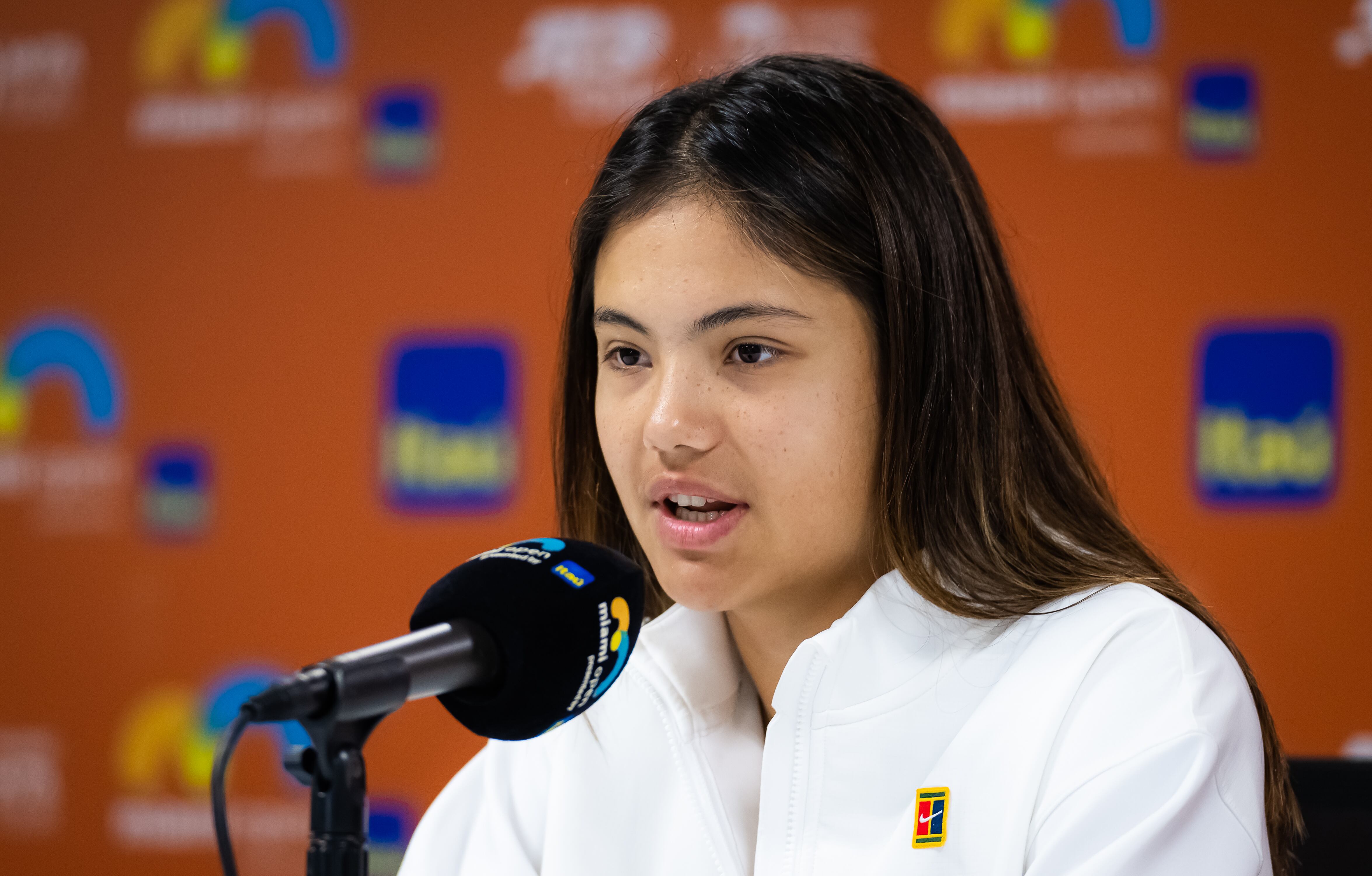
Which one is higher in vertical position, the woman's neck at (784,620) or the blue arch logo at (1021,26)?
the blue arch logo at (1021,26)

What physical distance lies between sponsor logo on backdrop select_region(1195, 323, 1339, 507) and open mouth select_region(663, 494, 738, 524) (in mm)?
1560

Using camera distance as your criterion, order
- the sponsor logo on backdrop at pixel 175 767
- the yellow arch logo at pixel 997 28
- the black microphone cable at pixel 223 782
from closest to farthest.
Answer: the black microphone cable at pixel 223 782
the yellow arch logo at pixel 997 28
the sponsor logo on backdrop at pixel 175 767

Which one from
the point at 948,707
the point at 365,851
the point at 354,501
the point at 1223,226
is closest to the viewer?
the point at 365,851

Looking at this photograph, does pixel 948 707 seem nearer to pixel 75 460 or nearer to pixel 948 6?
pixel 948 6

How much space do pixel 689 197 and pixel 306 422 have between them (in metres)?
1.76

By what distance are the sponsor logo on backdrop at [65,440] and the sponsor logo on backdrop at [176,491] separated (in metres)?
0.06

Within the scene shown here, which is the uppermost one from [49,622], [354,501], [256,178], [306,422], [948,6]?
[948,6]

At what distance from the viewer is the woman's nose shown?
3.59ft

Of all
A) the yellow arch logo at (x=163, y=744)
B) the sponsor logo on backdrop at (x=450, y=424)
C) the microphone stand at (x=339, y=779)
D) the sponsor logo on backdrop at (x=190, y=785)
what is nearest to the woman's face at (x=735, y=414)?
the microphone stand at (x=339, y=779)

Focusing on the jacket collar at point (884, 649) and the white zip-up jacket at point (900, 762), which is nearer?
the white zip-up jacket at point (900, 762)

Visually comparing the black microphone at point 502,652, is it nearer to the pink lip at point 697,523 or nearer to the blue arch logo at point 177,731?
the pink lip at point 697,523

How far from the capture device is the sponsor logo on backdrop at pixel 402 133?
2.71m

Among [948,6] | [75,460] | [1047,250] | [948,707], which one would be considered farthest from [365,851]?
[75,460]

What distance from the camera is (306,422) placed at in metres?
2.72
